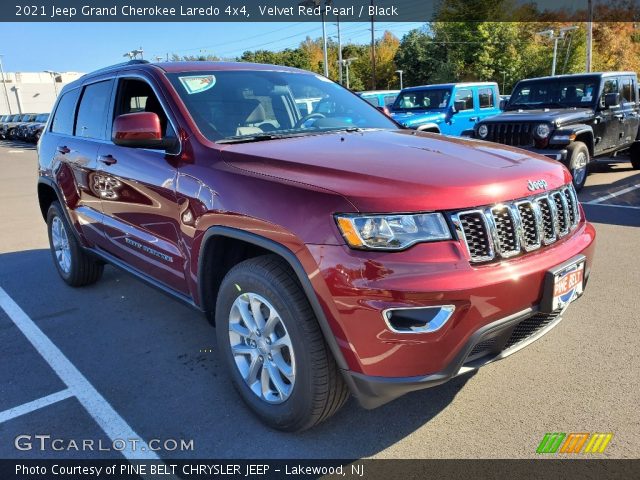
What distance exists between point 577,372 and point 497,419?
0.74 metres

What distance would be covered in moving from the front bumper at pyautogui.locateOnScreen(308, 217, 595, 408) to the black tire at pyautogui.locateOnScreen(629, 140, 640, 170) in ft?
32.6

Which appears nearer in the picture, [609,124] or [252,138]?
[252,138]

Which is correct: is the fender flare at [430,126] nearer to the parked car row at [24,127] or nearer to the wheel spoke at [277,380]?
the wheel spoke at [277,380]

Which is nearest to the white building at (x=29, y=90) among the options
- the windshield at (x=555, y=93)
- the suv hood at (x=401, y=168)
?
the windshield at (x=555, y=93)

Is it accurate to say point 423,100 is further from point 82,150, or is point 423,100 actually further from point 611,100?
point 82,150

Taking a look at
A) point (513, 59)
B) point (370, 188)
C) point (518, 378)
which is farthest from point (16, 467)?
point (513, 59)

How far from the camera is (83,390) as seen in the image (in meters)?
3.06

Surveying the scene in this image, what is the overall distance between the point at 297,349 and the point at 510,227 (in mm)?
1098

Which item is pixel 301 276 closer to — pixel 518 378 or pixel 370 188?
pixel 370 188

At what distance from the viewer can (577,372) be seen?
3.02m

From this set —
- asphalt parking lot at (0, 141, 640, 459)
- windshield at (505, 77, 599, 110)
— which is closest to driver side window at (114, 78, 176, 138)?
asphalt parking lot at (0, 141, 640, 459)

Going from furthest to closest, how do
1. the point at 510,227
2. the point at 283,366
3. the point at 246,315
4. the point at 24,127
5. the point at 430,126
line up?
the point at 24,127 → the point at 430,126 → the point at 246,315 → the point at 283,366 → the point at 510,227

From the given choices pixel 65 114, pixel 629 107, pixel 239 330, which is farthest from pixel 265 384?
pixel 629 107

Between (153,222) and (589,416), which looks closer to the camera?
(589,416)
